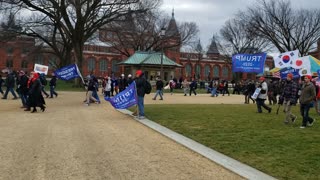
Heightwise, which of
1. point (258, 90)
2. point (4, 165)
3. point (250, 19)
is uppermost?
point (250, 19)

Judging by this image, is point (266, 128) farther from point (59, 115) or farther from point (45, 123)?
point (59, 115)

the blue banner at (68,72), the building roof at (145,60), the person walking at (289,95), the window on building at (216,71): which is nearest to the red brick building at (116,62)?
the window on building at (216,71)

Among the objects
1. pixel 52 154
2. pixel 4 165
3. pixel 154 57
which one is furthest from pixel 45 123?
pixel 154 57

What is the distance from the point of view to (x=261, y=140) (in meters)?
10.4

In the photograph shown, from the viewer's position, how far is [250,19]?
181ft

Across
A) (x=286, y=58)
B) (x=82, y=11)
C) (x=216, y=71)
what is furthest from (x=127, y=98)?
A: (x=216, y=71)

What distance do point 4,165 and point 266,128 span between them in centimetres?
780

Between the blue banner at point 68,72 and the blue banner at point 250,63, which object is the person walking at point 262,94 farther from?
the blue banner at point 68,72

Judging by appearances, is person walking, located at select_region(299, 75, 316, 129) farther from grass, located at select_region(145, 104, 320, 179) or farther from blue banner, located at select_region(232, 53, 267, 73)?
blue banner, located at select_region(232, 53, 267, 73)

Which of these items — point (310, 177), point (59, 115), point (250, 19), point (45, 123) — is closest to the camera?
point (310, 177)

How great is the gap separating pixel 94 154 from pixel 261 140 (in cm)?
404

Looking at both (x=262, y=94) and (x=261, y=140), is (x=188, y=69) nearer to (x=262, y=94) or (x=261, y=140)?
(x=262, y=94)

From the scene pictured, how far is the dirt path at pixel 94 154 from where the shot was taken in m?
6.99

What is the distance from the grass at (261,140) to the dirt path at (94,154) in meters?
0.80
